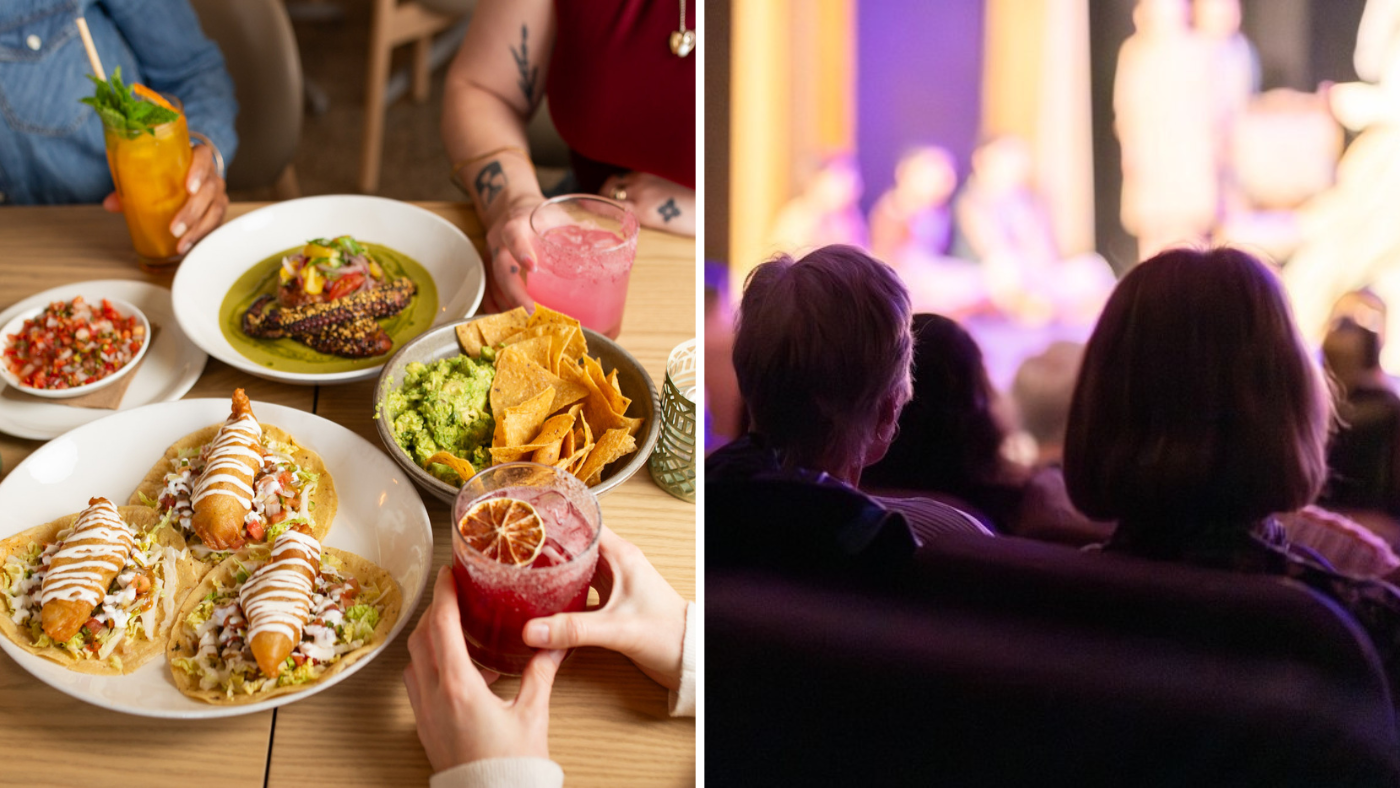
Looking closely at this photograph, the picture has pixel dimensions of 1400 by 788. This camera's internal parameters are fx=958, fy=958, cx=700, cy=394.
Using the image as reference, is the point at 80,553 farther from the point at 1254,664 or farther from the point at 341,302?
the point at 1254,664

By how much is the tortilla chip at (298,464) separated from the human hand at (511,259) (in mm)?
302

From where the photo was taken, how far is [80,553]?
2.48 feet

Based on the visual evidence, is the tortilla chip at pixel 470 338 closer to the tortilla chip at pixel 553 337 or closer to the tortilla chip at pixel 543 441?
the tortilla chip at pixel 553 337

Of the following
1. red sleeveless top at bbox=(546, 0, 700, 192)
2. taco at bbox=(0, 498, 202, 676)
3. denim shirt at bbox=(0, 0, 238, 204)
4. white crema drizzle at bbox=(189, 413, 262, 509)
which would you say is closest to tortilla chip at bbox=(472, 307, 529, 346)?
white crema drizzle at bbox=(189, 413, 262, 509)

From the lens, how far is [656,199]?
1.35 meters

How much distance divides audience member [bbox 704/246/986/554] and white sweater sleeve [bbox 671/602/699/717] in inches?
12.5

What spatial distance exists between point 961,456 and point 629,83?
1.11m

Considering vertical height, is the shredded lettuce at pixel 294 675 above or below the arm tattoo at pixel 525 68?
below

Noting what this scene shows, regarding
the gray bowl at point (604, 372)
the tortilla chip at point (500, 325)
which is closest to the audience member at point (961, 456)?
the gray bowl at point (604, 372)

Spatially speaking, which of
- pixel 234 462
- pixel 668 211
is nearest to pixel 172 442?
pixel 234 462

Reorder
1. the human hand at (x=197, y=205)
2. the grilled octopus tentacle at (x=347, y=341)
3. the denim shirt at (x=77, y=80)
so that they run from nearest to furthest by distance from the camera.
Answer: the grilled octopus tentacle at (x=347, y=341)
the human hand at (x=197, y=205)
the denim shirt at (x=77, y=80)

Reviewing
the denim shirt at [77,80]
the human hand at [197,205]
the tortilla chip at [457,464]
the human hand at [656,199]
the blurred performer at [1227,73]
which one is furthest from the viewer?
the denim shirt at [77,80]

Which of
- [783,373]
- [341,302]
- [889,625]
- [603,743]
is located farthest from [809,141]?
[341,302]

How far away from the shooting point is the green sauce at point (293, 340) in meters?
1.04
